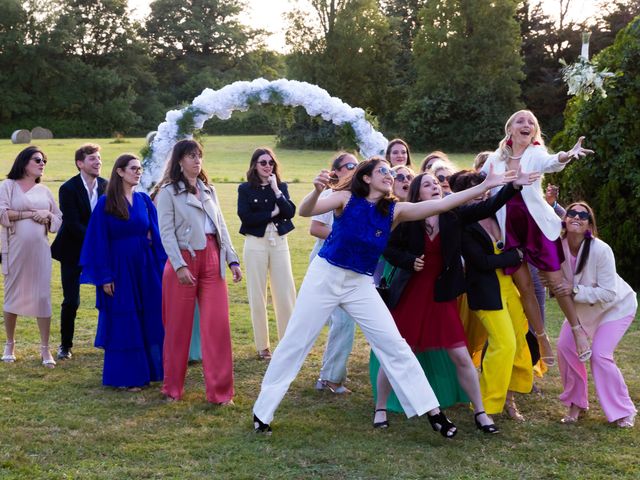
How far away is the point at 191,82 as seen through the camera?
61.3 meters

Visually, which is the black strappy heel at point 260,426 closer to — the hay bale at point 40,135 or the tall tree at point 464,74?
the tall tree at point 464,74

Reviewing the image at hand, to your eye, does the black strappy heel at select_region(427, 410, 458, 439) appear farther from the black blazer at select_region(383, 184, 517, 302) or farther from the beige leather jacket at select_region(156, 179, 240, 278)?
the beige leather jacket at select_region(156, 179, 240, 278)

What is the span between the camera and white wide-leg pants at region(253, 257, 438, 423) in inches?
224

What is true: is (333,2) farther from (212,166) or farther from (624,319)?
(624,319)

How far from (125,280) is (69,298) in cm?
125

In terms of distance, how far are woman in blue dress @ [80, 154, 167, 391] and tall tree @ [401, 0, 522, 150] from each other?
136 ft

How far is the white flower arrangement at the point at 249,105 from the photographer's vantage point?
9.34 m

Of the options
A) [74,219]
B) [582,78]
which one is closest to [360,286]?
[582,78]

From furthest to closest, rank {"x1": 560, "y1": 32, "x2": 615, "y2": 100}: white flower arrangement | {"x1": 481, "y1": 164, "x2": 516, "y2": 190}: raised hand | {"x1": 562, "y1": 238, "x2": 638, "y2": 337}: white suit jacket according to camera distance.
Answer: {"x1": 560, "y1": 32, "x2": 615, "y2": 100}: white flower arrangement < {"x1": 562, "y1": 238, "x2": 638, "y2": 337}: white suit jacket < {"x1": 481, "y1": 164, "x2": 516, "y2": 190}: raised hand

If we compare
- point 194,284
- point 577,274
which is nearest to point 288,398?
point 194,284

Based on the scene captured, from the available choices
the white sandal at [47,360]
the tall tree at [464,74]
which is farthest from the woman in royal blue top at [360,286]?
the tall tree at [464,74]

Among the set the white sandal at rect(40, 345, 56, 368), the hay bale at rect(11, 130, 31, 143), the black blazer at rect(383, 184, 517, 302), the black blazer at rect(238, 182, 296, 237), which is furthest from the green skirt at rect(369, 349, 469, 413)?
the hay bale at rect(11, 130, 31, 143)

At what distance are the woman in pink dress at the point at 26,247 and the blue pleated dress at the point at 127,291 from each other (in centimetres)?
93

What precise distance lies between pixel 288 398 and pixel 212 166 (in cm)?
3069
